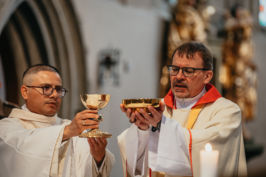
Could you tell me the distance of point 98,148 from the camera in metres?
3.06

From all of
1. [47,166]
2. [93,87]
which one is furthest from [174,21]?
[47,166]

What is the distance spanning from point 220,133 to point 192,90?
0.45 m

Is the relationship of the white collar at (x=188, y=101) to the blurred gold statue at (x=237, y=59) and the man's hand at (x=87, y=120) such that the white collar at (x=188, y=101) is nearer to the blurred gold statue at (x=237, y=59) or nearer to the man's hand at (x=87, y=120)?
the man's hand at (x=87, y=120)

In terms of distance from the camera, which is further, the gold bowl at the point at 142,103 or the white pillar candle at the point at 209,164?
the gold bowl at the point at 142,103

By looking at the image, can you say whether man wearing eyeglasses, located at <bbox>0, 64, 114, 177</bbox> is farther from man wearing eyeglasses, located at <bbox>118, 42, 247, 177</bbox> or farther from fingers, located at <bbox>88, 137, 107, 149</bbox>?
man wearing eyeglasses, located at <bbox>118, 42, 247, 177</bbox>

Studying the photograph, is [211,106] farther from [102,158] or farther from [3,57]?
[3,57]

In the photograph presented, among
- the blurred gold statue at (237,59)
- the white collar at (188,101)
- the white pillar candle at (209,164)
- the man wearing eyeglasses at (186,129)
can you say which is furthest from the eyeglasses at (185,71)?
the blurred gold statue at (237,59)

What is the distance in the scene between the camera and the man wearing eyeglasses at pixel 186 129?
290 cm

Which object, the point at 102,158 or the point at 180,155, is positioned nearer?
the point at 180,155

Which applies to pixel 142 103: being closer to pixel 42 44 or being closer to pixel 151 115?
pixel 151 115

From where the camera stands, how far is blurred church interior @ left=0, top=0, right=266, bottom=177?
647 cm

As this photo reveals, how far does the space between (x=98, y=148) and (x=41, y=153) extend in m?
0.41

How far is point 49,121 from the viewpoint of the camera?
3402mm

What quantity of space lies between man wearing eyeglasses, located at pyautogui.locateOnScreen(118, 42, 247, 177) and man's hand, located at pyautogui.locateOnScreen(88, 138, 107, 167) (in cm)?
17
